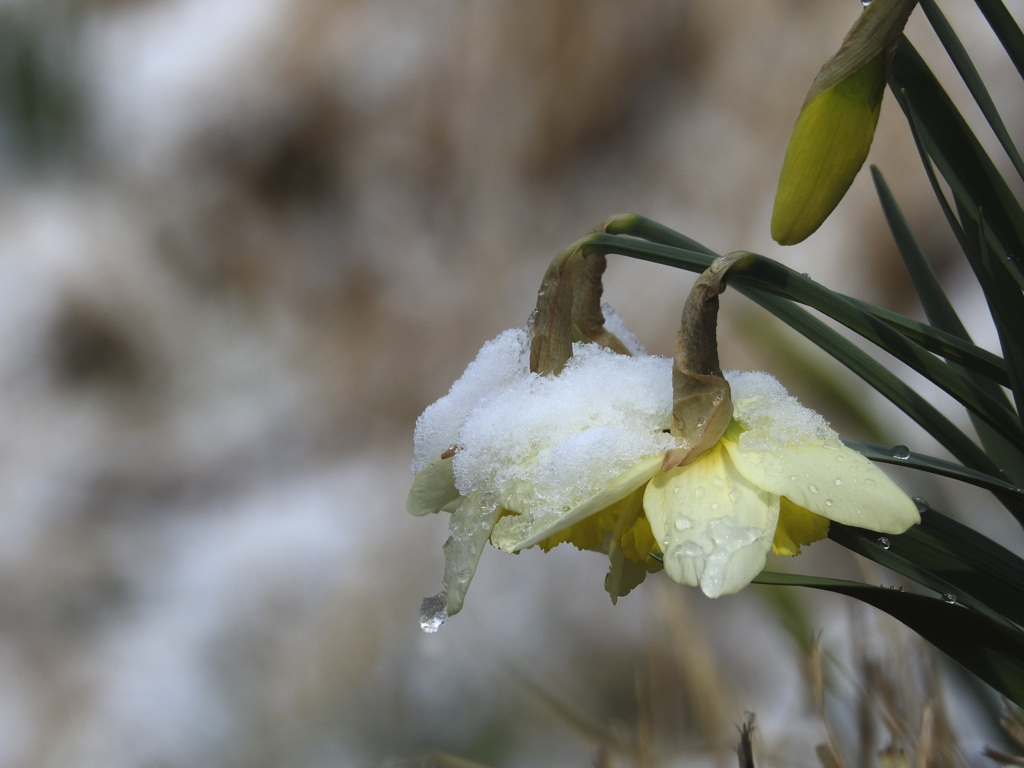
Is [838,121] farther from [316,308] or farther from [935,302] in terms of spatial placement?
[316,308]

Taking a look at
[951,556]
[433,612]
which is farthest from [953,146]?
[433,612]

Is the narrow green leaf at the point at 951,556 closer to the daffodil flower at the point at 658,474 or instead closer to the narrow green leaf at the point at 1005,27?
the daffodil flower at the point at 658,474

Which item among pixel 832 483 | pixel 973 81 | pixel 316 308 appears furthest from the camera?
pixel 316 308

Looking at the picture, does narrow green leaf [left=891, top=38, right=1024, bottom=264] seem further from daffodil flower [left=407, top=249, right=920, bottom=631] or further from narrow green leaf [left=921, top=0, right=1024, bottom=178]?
daffodil flower [left=407, top=249, right=920, bottom=631]

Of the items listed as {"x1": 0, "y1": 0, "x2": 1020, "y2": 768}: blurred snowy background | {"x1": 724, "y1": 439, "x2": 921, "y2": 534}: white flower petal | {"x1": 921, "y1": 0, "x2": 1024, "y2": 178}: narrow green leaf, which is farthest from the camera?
{"x1": 0, "y1": 0, "x2": 1020, "y2": 768}: blurred snowy background

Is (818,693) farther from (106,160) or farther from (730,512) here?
(106,160)

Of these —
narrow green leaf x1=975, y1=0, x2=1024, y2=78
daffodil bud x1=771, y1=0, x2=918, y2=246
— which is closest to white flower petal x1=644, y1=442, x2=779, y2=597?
daffodil bud x1=771, y1=0, x2=918, y2=246

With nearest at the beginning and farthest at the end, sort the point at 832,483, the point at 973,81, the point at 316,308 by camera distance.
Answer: the point at 832,483 → the point at 973,81 → the point at 316,308
